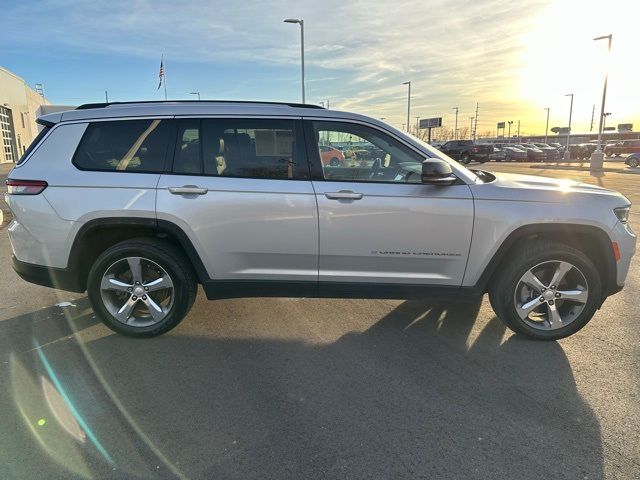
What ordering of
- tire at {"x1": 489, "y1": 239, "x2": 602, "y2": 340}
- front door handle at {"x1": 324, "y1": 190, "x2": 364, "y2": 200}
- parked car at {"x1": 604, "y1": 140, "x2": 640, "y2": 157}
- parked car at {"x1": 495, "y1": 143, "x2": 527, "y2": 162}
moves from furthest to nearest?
parked car at {"x1": 495, "y1": 143, "x2": 527, "y2": 162} → parked car at {"x1": 604, "y1": 140, "x2": 640, "y2": 157} → tire at {"x1": 489, "y1": 239, "x2": 602, "y2": 340} → front door handle at {"x1": 324, "y1": 190, "x2": 364, "y2": 200}

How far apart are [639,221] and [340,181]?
7.88m

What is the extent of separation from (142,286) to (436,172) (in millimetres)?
2547

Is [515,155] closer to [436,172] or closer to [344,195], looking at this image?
[436,172]

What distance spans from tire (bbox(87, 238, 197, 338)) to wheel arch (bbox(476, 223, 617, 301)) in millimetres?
2462

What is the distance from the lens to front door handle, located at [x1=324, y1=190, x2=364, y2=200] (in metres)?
3.55

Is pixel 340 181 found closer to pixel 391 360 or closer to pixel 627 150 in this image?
pixel 391 360

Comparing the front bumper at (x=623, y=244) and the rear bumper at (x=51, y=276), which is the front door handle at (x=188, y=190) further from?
the front bumper at (x=623, y=244)

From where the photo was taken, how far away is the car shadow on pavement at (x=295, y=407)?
241 centimetres

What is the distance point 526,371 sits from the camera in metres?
3.37

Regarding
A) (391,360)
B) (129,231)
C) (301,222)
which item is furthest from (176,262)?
(391,360)

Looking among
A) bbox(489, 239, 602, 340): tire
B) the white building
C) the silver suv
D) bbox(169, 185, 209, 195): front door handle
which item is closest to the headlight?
the silver suv

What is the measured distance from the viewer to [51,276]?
151 inches

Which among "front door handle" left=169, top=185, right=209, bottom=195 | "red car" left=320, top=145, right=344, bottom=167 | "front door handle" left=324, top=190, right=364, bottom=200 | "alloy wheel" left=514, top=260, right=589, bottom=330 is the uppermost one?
"red car" left=320, top=145, right=344, bottom=167

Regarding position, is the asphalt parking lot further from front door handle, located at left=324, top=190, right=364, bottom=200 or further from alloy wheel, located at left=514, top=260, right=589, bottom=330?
front door handle, located at left=324, top=190, right=364, bottom=200
